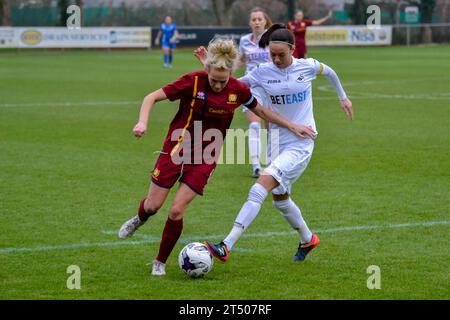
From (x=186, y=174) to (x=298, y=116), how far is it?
119cm

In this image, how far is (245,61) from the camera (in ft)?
44.4

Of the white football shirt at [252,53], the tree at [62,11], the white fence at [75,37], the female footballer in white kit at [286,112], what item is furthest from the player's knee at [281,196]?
the tree at [62,11]

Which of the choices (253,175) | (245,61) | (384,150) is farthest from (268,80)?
(384,150)

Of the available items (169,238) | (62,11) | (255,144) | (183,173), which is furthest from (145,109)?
(62,11)

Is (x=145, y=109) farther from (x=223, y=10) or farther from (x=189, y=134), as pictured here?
(x=223, y=10)

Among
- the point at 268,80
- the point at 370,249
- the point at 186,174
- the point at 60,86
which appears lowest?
the point at 60,86

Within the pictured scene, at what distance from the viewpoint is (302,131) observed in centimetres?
762

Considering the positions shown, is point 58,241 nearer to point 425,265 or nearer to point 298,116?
point 298,116

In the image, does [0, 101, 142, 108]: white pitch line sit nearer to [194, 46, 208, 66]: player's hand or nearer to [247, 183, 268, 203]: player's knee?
[194, 46, 208, 66]: player's hand

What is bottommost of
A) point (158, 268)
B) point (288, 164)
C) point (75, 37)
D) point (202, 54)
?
point (75, 37)

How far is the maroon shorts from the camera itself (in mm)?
7152

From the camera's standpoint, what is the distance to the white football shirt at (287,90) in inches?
305

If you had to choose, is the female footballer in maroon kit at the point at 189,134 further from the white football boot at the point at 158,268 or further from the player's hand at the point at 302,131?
the player's hand at the point at 302,131

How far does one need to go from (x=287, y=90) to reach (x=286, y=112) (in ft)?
0.64
